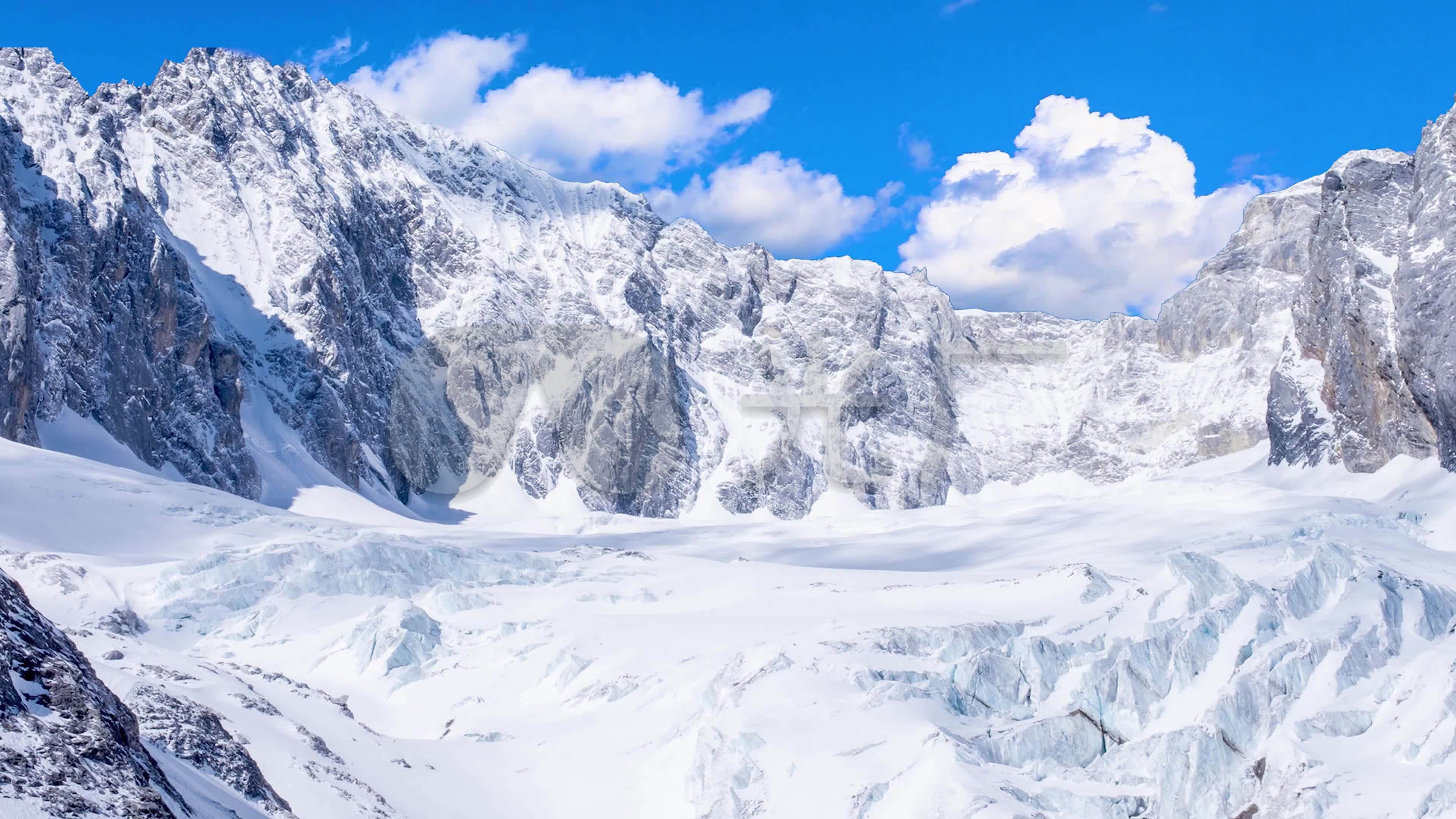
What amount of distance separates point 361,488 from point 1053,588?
140 meters

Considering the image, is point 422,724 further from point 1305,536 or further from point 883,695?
point 1305,536

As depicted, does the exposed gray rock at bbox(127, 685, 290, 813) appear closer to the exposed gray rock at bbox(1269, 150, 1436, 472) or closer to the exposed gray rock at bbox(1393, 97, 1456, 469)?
the exposed gray rock at bbox(1393, 97, 1456, 469)

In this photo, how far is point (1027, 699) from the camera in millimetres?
47281

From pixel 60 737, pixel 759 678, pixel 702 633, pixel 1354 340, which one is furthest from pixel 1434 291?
pixel 60 737

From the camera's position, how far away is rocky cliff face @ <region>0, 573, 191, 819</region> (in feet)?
56.2

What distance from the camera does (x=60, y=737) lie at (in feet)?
59.3

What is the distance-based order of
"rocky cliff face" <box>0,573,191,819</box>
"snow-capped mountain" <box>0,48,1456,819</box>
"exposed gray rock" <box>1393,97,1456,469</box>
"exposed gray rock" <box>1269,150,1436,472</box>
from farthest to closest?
"exposed gray rock" <box>1269,150,1436,472</box> < "exposed gray rock" <box>1393,97,1456,469</box> < "snow-capped mountain" <box>0,48,1456,819</box> < "rocky cliff face" <box>0,573,191,819</box>

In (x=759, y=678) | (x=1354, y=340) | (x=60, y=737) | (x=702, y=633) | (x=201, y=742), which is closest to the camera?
(x=60, y=737)

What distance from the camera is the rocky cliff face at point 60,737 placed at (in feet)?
56.2

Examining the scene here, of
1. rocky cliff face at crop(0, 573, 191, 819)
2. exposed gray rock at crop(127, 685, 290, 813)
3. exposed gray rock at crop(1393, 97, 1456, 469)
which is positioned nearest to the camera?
rocky cliff face at crop(0, 573, 191, 819)

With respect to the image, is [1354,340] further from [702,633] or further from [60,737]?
[60,737]

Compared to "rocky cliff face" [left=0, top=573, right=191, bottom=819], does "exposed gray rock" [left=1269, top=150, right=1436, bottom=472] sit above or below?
above

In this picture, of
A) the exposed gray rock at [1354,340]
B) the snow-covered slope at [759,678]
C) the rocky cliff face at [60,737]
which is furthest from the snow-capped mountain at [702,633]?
the exposed gray rock at [1354,340]

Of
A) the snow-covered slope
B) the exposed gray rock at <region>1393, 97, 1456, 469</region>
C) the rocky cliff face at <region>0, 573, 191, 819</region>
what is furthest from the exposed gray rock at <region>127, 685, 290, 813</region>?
the exposed gray rock at <region>1393, 97, 1456, 469</region>
